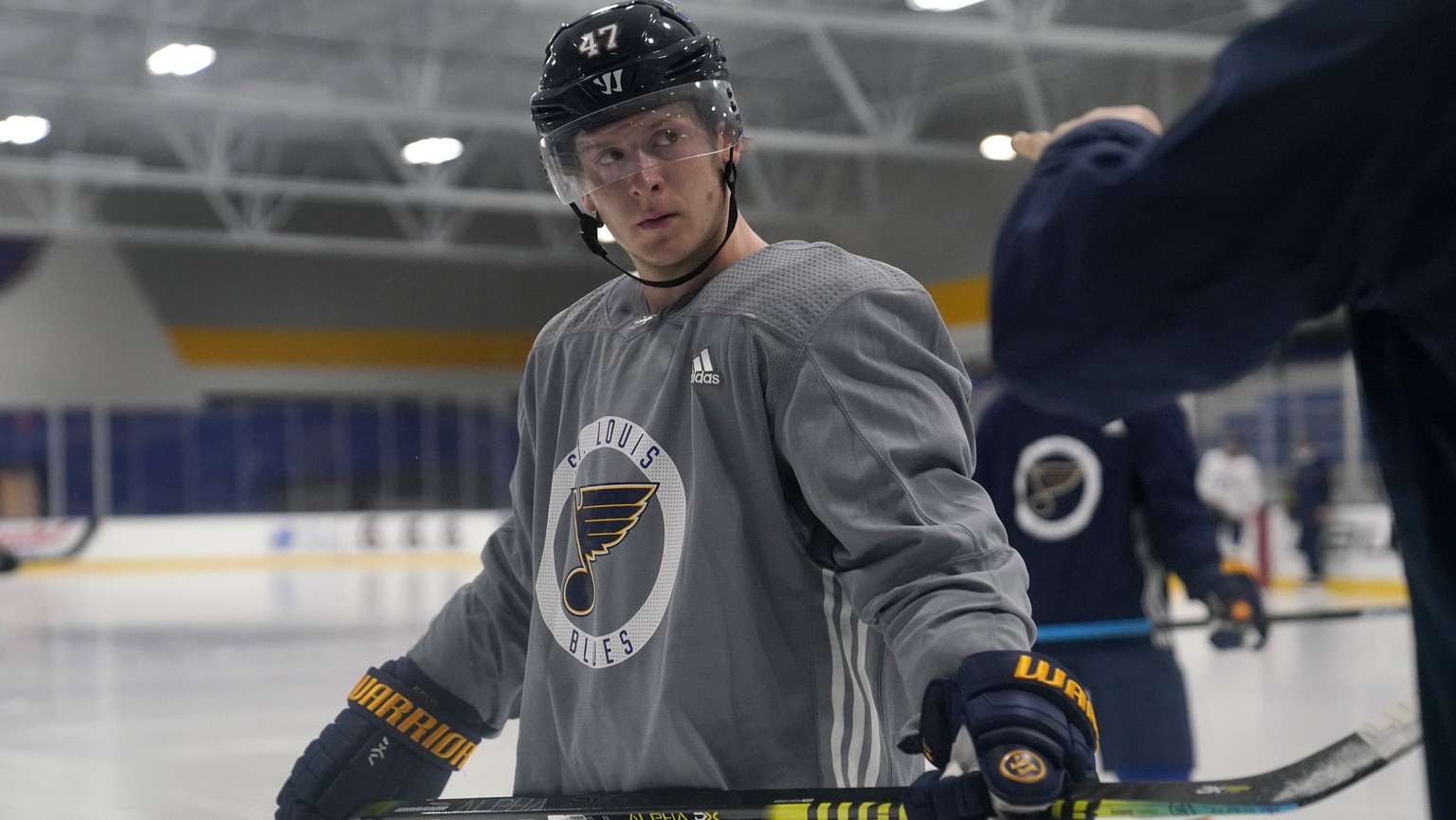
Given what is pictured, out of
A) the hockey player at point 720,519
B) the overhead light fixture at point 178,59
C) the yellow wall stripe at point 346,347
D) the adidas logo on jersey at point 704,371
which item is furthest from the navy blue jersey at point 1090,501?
the yellow wall stripe at point 346,347

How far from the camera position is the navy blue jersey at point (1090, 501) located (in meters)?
3.32

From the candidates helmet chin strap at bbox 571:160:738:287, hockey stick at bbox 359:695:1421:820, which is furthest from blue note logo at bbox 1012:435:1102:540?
hockey stick at bbox 359:695:1421:820

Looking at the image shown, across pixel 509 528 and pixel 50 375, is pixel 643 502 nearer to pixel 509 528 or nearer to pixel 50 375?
pixel 509 528

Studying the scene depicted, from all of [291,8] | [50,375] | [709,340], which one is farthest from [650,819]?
[50,375]

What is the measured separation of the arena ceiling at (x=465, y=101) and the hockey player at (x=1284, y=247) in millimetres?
8731

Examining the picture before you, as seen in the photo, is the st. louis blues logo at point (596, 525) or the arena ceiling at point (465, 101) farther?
the arena ceiling at point (465, 101)

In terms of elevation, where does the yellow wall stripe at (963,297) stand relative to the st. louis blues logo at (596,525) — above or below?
above

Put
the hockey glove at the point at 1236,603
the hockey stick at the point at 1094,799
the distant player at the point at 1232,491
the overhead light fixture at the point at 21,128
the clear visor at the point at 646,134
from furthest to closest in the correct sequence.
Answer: the overhead light fixture at the point at 21,128, the distant player at the point at 1232,491, the hockey glove at the point at 1236,603, the clear visor at the point at 646,134, the hockey stick at the point at 1094,799

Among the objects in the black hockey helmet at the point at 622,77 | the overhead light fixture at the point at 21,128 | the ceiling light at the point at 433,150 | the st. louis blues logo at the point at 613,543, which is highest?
the overhead light fixture at the point at 21,128

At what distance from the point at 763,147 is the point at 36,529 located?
27.1 ft

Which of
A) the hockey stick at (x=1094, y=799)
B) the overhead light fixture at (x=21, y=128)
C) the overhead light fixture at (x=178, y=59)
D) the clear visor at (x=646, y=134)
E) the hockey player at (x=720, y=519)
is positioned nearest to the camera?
the hockey stick at (x=1094, y=799)

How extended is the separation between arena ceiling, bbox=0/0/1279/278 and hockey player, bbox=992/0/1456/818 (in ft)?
28.6

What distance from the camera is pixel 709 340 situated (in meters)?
1.37

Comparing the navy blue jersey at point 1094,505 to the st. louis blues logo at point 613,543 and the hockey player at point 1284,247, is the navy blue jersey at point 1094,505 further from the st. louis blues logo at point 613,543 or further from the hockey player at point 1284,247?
the hockey player at point 1284,247
